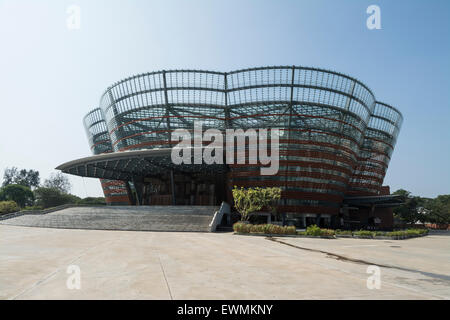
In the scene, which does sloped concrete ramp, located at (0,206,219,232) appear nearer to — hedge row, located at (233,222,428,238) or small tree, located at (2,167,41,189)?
hedge row, located at (233,222,428,238)

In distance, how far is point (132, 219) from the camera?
45.4m

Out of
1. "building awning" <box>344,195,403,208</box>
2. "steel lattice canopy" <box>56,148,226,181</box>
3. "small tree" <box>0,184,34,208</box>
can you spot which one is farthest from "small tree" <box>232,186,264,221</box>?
"small tree" <box>0,184,34,208</box>

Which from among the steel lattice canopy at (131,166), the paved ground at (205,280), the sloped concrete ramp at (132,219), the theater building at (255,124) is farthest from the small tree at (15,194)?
the paved ground at (205,280)

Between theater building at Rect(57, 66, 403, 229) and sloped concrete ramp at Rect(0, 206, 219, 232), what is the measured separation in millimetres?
10646

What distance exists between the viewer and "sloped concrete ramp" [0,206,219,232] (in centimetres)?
4150

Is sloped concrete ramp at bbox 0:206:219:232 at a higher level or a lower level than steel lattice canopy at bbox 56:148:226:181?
lower

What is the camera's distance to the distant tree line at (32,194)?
9919 centimetres

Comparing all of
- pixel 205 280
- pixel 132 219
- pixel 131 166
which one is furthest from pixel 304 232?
pixel 131 166

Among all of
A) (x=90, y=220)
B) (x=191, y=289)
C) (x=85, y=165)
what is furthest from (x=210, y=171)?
(x=191, y=289)

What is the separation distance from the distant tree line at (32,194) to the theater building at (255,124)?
3462cm

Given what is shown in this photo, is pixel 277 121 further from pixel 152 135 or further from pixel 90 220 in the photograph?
pixel 90 220

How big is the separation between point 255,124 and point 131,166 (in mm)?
30105

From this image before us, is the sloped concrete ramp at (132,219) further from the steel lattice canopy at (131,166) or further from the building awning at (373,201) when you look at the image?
the building awning at (373,201)

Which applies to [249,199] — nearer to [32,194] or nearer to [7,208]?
[7,208]
